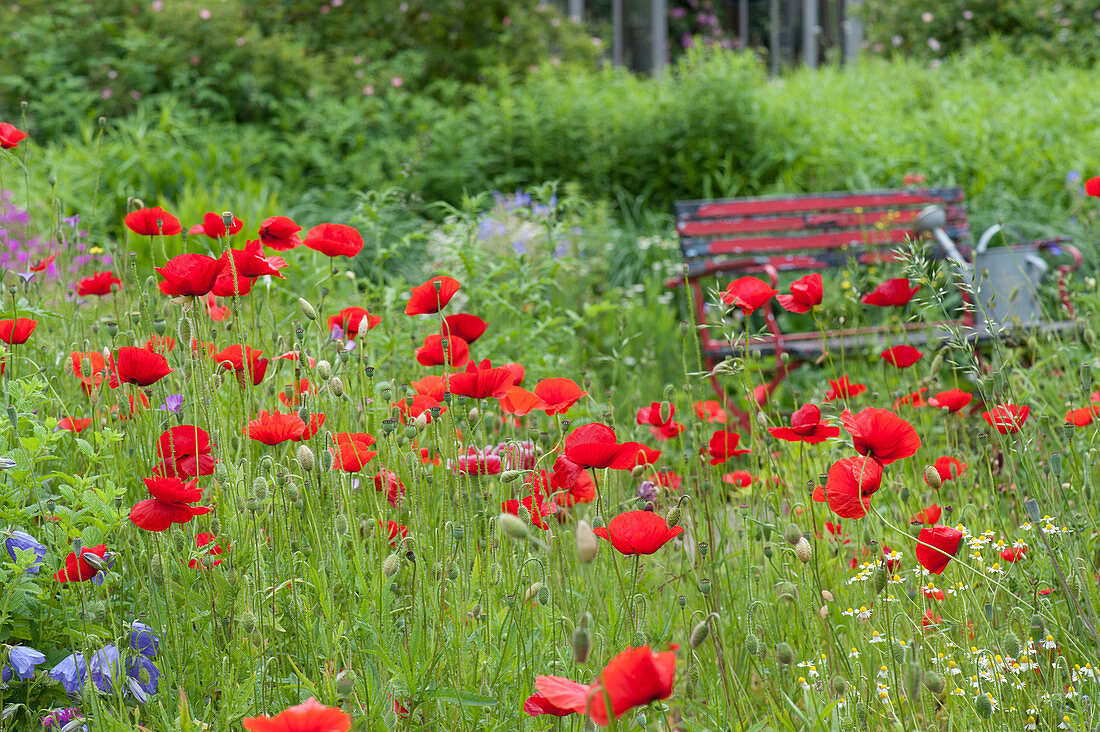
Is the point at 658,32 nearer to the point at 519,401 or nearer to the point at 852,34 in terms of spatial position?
the point at 852,34

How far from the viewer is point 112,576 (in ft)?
4.67

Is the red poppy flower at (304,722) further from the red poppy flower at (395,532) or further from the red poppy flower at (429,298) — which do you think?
the red poppy flower at (429,298)

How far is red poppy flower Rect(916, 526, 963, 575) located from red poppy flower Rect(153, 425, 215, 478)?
39.9 inches

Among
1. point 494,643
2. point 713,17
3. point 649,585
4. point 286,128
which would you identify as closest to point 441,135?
point 286,128

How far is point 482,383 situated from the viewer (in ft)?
4.86

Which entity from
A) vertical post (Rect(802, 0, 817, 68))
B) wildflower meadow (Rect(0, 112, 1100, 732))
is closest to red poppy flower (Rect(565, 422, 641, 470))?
wildflower meadow (Rect(0, 112, 1100, 732))

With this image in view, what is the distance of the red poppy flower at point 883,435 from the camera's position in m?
1.30

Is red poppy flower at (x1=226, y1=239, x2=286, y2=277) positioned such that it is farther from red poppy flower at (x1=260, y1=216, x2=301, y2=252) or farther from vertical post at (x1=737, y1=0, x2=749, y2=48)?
vertical post at (x1=737, y1=0, x2=749, y2=48)

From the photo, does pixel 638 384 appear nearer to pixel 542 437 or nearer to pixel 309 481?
pixel 542 437

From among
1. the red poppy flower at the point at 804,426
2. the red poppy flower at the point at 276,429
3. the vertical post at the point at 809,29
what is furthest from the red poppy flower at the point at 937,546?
the vertical post at the point at 809,29

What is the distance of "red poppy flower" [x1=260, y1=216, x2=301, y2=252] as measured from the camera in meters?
1.82

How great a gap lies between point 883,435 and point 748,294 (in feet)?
1.46

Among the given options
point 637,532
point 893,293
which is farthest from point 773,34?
point 637,532

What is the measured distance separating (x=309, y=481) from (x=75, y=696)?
0.46 meters
